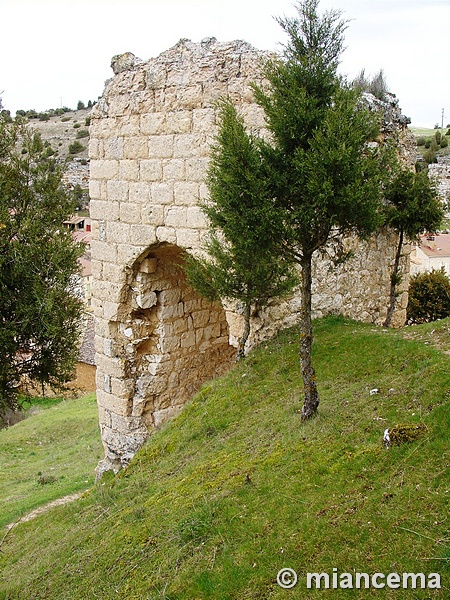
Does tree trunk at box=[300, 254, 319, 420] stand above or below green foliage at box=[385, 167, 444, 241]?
below

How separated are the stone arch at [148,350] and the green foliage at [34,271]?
2.60ft

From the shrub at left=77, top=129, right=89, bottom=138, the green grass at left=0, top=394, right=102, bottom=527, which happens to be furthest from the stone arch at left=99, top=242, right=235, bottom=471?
the shrub at left=77, top=129, right=89, bottom=138

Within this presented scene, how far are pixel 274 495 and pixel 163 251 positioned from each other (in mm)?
5129

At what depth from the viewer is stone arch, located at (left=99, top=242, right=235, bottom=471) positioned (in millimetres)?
9039

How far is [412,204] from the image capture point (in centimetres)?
823

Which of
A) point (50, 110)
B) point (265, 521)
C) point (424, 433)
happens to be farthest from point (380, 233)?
point (50, 110)

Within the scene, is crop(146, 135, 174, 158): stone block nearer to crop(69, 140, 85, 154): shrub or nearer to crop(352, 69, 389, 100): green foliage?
crop(352, 69, 389, 100): green foliage

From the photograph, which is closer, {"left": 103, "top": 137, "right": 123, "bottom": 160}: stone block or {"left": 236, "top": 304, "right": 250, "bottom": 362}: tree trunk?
{"left": 236, "top": 304, "right": 250, "bottom": 362}: tree trunk

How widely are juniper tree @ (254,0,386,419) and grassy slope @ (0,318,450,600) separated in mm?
1517

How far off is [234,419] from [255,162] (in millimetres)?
2831

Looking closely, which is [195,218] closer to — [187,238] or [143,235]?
[187,238]

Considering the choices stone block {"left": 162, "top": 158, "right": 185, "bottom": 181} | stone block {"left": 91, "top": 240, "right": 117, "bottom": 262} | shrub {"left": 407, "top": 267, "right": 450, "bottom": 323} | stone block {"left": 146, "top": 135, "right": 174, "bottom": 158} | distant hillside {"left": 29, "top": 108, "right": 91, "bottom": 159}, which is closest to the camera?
stone block {"left": 162, "top": 158, "right": 185, "bottom": 181}

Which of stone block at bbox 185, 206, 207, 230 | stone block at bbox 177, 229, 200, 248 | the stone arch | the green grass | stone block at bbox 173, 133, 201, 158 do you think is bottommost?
the green grass

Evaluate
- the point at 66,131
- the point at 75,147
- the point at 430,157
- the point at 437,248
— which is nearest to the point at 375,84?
the point at 437,248
